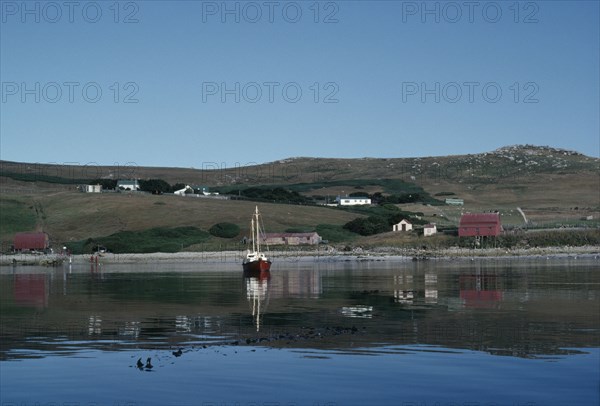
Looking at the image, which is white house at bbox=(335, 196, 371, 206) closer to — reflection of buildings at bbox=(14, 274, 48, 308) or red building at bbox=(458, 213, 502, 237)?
red building at bbox=(458, 213, 502, 237)

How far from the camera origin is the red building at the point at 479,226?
115m

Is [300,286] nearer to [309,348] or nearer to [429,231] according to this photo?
[309,348]

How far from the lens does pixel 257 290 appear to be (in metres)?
56.5

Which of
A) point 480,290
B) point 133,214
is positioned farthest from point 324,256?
point 480,290

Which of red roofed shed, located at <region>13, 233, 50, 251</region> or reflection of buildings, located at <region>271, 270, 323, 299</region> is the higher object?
red roofed shed, located at <region>13, 233, 50, 251</region>

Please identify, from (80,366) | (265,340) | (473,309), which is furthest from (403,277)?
(80,366)

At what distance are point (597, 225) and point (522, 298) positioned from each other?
8682 centimetres

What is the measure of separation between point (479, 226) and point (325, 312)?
259 feet

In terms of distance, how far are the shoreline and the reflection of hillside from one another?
133 feet

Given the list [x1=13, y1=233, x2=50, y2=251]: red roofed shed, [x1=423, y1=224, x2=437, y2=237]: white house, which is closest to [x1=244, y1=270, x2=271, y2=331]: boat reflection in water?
[x1=423, y1=224, x2=437, y2=237]: white house

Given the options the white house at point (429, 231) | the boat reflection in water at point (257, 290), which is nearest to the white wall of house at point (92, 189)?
the white house at point (429, 231)

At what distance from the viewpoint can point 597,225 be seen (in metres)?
125

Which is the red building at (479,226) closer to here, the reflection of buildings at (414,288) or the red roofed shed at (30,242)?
the reflection of buildings at (414,288)

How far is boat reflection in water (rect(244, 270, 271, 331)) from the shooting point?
40.5 meters
